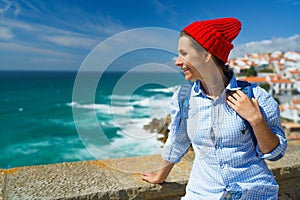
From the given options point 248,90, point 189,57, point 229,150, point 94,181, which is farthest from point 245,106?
point 94,181

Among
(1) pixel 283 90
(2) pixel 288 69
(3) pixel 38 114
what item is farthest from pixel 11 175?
(2) pixel 288 69

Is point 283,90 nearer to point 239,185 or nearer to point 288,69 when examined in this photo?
point 288,69

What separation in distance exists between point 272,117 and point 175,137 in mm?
483

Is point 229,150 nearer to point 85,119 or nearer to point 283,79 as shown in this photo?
point 85,119

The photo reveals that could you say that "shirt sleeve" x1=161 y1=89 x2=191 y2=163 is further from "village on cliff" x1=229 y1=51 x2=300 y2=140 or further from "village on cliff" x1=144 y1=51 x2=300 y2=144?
"village on cliff" x1=229 y1=51 x2=300 y2=140

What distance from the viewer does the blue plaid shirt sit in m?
1.29

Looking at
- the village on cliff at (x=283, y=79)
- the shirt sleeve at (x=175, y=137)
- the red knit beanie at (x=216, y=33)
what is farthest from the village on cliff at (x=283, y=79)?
the red knit beanie at (x=216, y=33)

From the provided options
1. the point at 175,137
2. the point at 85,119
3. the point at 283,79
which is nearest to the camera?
the point at 175,137

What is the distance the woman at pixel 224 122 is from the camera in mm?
1256

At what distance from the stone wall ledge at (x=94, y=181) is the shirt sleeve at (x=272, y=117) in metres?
0.68

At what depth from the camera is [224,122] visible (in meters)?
1.30

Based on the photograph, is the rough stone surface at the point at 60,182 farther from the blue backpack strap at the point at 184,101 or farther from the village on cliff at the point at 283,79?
the village on cliff at the point at 283,79

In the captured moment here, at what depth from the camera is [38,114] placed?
1780 inches

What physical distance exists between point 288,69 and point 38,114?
177 feet
